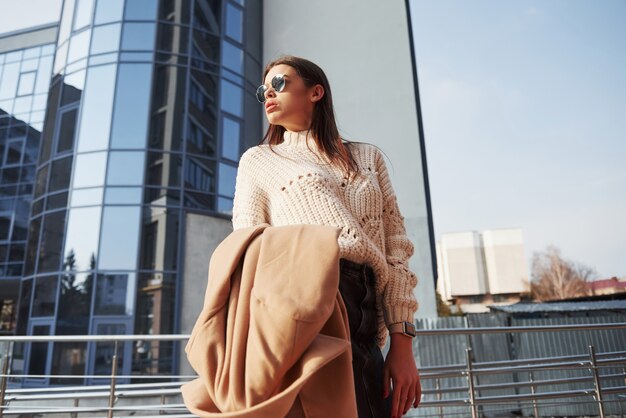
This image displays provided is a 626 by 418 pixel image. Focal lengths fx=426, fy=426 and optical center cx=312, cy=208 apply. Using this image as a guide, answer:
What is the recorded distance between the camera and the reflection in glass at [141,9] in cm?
1161

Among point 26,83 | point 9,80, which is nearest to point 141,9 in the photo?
point 26,83

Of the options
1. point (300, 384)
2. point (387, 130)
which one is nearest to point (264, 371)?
point (300, 384)

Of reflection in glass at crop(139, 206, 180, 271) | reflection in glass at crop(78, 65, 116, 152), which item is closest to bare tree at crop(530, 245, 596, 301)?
reflection in glass at crop(139, 206, 180, 271)

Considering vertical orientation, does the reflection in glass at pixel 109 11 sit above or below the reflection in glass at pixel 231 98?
above

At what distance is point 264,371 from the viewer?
2.21 ft

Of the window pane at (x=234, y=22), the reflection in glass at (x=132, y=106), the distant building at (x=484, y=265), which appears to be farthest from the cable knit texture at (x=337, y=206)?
the distant building at (x=484, y=265)

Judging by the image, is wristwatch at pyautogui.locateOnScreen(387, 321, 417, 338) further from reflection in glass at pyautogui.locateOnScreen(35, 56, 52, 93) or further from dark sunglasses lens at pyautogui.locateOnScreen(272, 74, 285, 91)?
reflection in glass at pyautogui.locateOnScreen(35, 56, 52, 93)

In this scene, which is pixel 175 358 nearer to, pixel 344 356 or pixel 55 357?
pixel 55 357

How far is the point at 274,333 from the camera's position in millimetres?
689

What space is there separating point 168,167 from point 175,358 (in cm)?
463

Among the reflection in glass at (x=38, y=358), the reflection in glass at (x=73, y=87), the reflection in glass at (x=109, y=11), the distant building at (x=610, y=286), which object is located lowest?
the reflection in glass at (x=38, y=358)

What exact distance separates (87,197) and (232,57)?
5661mm

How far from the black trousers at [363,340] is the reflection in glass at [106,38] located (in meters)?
12.5

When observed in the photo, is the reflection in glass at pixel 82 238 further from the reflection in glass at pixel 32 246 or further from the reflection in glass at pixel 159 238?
the reflection in glass at pixel 32 246
